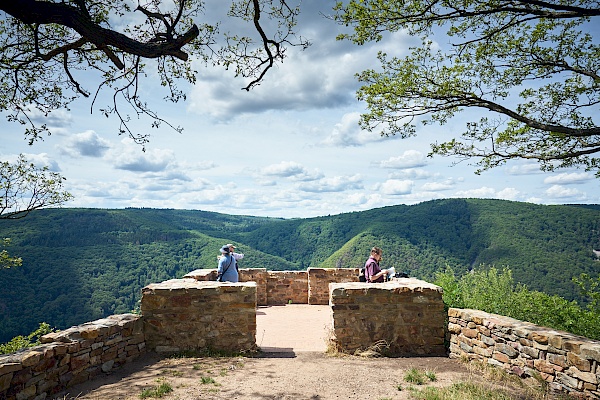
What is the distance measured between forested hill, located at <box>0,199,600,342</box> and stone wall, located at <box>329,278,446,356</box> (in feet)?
128

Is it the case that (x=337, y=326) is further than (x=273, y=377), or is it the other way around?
(x=337, y=326)

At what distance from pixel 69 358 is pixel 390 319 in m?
4.63

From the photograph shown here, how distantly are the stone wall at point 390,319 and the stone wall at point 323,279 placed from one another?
490cm

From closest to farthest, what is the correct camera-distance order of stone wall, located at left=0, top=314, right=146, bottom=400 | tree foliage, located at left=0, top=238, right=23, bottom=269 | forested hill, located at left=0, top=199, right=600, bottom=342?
1. stone wall, located at left=0, top=314, right=146, bottom=400
2. tree foliage, located at left=0, top=238, right=23, bottom=269
3. forested hill, located at left=0, top=199, right=600, bottom=342

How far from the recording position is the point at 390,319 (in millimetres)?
6352

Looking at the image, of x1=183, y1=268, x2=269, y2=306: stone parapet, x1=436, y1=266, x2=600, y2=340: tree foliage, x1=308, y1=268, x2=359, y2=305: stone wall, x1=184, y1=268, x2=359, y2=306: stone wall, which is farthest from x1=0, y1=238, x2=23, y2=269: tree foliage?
x1=436, y1=266, x2=600, y2=340: tree foliage

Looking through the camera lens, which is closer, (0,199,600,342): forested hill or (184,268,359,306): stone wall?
(184,268,359,306): stone wall

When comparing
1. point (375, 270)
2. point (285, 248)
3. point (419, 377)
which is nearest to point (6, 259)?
point (375, 270)

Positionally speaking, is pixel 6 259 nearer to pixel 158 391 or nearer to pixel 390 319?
pixel 158 391

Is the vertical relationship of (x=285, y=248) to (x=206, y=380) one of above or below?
below

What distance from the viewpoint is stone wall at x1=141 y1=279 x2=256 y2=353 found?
20.3ft

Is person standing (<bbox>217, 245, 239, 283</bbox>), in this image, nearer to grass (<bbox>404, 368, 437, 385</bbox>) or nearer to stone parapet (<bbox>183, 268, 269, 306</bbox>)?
stone parapet (<bbox>183, 268, 269, 306</bbox>)

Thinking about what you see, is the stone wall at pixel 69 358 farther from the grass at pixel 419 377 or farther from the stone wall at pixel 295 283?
the stone wall at pixel 295 283

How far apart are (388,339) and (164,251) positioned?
3092 inches
